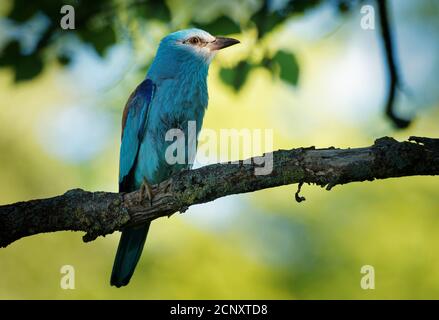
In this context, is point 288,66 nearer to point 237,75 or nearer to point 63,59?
point 237,75

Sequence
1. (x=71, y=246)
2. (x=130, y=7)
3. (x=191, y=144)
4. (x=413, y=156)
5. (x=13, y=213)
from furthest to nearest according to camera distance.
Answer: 1. (x=71, y=246)
2. (x=191, y=144)
3. (x=130, y=7)
4. (x=13, y=213)
5. (x=413, y=156)

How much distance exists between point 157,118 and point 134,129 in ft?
1.10

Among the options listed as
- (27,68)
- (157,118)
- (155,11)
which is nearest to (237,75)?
(155,11)

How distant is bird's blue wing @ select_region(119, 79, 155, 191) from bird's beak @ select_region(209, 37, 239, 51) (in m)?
0.86

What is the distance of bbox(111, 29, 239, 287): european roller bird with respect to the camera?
243 inches

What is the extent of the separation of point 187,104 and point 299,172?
2.24 m

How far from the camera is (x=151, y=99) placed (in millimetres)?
6414

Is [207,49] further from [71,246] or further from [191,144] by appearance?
[71,246]

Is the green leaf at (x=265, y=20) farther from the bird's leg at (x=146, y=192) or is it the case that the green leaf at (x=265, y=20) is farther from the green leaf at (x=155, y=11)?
the bird's leg at (x=146, y=192)

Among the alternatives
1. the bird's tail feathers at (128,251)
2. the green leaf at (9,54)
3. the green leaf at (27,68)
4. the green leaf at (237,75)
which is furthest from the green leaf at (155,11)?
the bird's tail feathers at (128,251)

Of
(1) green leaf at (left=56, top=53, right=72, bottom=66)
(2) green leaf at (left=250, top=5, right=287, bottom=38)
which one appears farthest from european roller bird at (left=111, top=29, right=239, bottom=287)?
(2) green leaf at (left=250, top=5, right=287, bottom=38)

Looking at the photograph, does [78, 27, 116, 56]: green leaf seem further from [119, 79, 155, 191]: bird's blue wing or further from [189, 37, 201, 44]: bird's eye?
[189, 37, 201, 44]: bird's eye

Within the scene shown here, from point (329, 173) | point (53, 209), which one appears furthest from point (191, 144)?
point (329, 173)

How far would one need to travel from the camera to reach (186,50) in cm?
689
